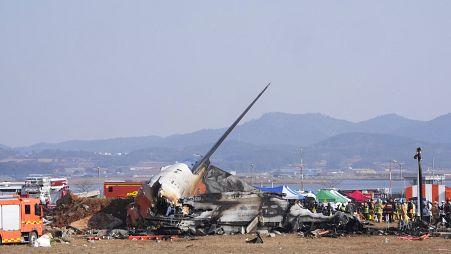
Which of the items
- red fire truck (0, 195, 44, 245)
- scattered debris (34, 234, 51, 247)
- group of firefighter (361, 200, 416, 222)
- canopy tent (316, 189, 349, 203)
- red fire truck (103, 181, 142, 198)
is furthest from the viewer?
canopy tent (316, 189, 349, 203)

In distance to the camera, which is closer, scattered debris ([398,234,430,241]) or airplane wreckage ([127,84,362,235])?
scattered debris ([398,234,430,241])

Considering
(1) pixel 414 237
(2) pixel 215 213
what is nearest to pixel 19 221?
(2) pixel 215 213

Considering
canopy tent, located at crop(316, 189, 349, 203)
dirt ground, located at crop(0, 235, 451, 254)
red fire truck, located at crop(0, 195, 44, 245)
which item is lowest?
dirt ground, located at crop(0, 235, 451, 254)

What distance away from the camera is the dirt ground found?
118 feet

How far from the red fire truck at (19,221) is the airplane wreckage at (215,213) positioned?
5.78 metres

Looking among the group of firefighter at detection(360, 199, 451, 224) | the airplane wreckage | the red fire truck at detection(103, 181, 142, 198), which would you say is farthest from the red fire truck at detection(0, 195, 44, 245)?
the red fire truck at detection(103, 181, 142, 198)

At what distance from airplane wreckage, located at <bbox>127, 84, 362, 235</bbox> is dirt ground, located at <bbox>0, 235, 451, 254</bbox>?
2.05 metres

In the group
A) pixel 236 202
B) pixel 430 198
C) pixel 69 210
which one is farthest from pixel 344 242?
pixel 430 198

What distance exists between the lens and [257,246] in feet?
124

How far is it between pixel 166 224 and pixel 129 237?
1990mm

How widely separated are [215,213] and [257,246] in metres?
8.06

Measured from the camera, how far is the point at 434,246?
37344 millimetres

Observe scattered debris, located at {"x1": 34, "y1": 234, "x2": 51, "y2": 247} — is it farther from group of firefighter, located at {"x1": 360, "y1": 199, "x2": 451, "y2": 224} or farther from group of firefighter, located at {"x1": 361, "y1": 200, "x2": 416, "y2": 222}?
group of firefighter, located at {"x1": 361, "y1": 200, "x2": 416, "y2": 222}

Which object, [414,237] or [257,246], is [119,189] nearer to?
[414,237]
